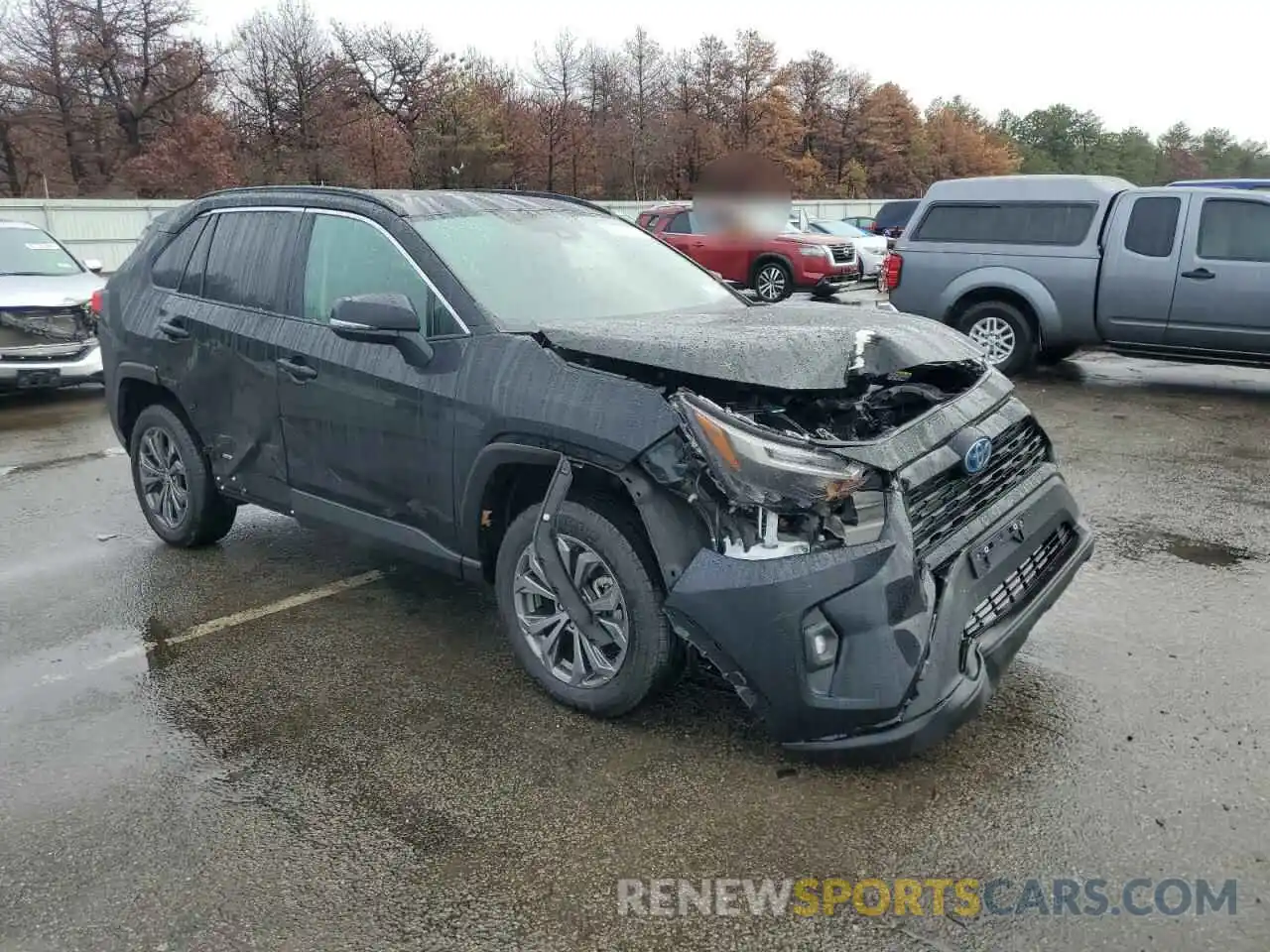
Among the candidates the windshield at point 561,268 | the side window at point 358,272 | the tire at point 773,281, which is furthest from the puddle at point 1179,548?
the tire at point 773,281

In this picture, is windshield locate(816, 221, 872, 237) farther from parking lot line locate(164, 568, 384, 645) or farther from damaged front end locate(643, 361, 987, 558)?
damaged front end locate(643, 361, 987, 558)

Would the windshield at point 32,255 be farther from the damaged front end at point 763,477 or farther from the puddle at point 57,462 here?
the damaged front end at point 763,477

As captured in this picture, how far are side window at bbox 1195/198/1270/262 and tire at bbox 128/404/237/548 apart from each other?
27.9 feet

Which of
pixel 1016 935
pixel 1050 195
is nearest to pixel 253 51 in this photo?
pixel 1050 195

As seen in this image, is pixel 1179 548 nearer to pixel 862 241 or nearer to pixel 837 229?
pixel 862 241

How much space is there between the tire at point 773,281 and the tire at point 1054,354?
7.34 meters

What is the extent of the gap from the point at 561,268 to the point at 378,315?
2.95 feet

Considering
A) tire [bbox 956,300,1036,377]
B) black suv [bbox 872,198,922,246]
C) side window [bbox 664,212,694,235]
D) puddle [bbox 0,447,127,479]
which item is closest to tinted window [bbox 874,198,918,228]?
black suv [bbox 872,198,922,246]

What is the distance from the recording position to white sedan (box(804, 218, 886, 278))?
2045 centimetres

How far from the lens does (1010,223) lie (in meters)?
10.1

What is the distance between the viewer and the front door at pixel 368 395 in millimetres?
3811

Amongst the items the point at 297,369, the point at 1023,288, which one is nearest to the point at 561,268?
the point at 297,369

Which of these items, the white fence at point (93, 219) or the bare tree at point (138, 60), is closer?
the white fence at point (93, 219)

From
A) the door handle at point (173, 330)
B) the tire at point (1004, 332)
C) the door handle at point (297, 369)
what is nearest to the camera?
the door handle at point (297, 369)
